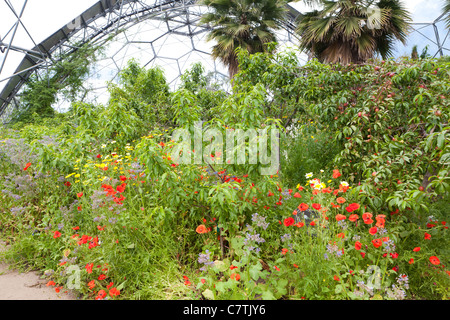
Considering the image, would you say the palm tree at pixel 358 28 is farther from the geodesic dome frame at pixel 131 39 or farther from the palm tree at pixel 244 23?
the geodesic dome frame at pixel 131 39

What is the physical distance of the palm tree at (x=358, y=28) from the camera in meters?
6.35

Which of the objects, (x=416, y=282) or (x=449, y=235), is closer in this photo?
(x=416, y=282)

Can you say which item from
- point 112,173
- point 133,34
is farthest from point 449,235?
point 133,34

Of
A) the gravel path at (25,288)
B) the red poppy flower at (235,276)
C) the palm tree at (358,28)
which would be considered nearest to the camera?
the red poppy flower at (235,276)

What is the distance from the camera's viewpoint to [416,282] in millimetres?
1884

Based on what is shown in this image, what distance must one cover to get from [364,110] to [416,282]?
1577 millimetres

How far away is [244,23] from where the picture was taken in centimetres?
766

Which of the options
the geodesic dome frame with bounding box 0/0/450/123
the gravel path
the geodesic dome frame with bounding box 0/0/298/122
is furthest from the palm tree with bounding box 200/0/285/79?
the gravel path

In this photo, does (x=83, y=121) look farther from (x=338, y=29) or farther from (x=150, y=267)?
(x=338, y=29)

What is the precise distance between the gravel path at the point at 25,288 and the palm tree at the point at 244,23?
7008 millimetres

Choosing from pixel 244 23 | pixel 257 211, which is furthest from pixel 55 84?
pixel 257 211

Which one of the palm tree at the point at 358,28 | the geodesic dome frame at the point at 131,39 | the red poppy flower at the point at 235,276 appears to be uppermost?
the geodesic dome frame at the point at 131,39

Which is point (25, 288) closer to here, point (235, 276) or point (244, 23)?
point (235, 276)

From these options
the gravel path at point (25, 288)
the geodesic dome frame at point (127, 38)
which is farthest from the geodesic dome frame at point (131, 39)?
the gravel path at point (25, 288)
